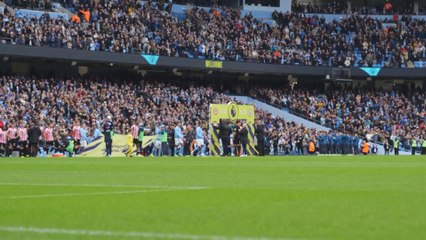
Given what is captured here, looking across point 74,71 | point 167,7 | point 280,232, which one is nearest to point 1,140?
point 74,71

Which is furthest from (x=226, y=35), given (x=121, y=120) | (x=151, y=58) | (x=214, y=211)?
(x=214, y=211)

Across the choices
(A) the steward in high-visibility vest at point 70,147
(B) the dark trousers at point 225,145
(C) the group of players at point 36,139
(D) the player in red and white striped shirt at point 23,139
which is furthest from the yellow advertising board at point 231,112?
(D) the player in red and white striped shirt at point 23,139

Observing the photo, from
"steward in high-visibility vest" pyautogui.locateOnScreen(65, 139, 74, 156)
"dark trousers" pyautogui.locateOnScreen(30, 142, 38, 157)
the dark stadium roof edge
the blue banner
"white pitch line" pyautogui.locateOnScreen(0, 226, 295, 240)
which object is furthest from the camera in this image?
the blue banner

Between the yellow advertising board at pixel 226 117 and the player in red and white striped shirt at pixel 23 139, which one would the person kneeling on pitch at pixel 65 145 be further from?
the yellow advertising board at pixel 226 117

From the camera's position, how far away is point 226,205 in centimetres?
1017

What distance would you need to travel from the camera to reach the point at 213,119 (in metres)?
44.9

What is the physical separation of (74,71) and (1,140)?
19931 millimetres

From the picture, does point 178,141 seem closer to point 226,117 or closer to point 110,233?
point 226,117

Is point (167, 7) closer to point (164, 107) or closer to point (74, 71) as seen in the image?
point (74, 71)

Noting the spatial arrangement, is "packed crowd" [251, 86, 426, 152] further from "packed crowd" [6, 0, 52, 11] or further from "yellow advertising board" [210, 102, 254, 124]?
"packed crowd" [6, 0, 52, 11]

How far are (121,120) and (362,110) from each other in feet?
85.5

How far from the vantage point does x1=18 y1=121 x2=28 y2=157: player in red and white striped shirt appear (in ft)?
131

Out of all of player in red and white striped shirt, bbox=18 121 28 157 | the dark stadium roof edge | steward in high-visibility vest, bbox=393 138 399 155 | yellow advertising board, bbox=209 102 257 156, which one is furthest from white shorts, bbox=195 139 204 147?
steward in high-visibility vest, bbox=393 138 399 155

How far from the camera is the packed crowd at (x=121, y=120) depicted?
42.0m
